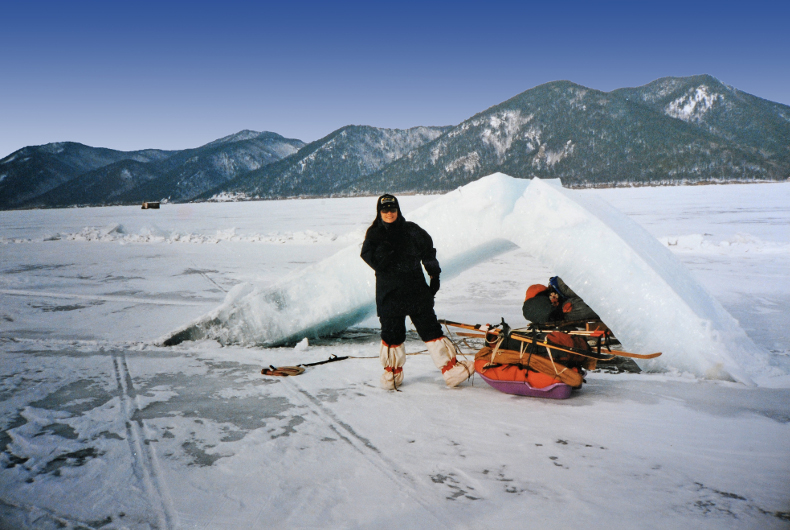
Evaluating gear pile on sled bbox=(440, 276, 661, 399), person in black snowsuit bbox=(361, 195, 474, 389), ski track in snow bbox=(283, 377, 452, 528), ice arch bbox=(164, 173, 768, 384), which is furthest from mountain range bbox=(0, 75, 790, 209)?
ski track in snow bbox=(283, 377, 452, 528)

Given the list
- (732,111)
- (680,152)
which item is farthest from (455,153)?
(732,111)

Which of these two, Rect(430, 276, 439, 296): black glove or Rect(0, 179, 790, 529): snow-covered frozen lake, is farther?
Rect(430, 276, 439, 296): black glove

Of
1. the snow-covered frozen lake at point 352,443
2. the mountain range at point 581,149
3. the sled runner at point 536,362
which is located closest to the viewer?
the snow-covered frozen lake at point 352,443

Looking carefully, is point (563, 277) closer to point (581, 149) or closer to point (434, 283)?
point (434, 283)

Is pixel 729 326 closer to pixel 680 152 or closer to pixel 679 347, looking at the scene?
pixel 679 347

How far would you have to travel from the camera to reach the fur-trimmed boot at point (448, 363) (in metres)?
3.46

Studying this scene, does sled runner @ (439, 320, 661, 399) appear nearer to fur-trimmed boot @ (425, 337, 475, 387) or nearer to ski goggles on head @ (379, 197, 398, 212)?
fur-trimmed boot @ (425, 337, 475, 387)

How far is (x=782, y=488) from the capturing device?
2033 mm

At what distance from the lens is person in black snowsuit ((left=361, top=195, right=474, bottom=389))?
3426 mm

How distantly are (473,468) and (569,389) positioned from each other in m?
1.22

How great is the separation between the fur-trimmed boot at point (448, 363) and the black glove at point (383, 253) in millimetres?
680

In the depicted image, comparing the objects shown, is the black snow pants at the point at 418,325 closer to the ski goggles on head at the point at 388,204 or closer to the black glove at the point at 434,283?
the black glove at the point at 434,283

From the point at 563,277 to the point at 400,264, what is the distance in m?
1.40

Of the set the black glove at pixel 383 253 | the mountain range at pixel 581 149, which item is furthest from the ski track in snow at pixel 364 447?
the mountain range at pixel 581 149
